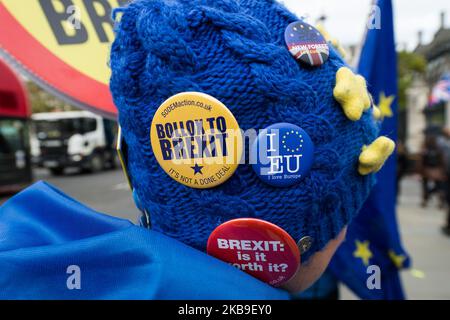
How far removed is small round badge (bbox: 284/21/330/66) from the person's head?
0.01 m

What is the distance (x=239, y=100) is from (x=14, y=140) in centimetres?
946

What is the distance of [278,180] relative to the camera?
0.79 m

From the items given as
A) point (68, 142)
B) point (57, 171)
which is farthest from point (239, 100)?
point (68, 142)

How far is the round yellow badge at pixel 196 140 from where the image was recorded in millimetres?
770

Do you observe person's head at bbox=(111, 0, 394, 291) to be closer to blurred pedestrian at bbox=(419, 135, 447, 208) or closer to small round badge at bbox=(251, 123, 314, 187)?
small round badge at bbox=(251, 123, 314, 187)

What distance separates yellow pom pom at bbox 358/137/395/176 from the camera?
87 centimetres

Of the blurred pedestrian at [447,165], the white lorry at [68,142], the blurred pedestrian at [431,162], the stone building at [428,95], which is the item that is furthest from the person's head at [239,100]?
the white lorry at [68,142]

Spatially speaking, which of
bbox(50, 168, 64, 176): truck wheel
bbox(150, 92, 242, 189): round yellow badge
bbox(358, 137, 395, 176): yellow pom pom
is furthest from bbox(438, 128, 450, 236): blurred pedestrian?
bbox(50, 168, 64, 176): truck wheel

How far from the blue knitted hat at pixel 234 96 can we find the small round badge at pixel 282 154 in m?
0.02

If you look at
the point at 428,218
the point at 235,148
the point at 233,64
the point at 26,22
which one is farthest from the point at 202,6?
the point at 428,218

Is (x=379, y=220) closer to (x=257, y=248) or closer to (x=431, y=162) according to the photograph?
(x=257, y=248)

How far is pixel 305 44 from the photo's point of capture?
80cm

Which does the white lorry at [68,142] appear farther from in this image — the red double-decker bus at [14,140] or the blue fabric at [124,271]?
the blue fabric at [124,271]

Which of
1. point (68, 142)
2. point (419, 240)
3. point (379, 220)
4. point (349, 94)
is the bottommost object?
point (419, 240)
